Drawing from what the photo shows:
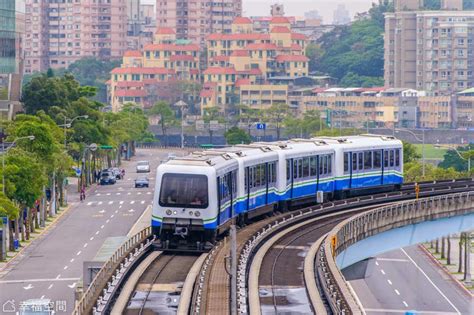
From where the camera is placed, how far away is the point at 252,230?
71.0 m

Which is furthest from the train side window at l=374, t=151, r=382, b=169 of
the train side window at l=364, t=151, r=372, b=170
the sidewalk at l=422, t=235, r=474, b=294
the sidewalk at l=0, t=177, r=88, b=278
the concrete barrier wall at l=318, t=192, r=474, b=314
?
the sidewalk at l=422, t=235, r=474, b=294

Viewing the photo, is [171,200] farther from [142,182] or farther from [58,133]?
[142,182]

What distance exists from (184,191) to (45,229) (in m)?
52.1

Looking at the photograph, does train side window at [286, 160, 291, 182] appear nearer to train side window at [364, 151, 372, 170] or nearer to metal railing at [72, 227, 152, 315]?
train side window at [364, 151, 372, 170]

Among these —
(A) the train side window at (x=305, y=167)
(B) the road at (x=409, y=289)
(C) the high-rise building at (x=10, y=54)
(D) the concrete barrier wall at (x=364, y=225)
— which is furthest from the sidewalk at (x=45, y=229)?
(D) the concrete barrier wall at (x=364, y=225)

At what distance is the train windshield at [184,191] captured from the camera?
62.6 m

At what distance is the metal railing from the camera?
4919cm

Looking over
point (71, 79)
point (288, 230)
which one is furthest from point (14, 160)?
point (71, 79)

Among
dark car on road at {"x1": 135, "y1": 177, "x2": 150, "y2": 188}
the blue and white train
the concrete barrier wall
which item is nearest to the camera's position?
the concrete barrier wall

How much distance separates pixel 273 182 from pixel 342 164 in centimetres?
996

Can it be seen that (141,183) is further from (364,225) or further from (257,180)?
(257,180)

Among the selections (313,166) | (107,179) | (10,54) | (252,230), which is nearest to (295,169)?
(313,166)

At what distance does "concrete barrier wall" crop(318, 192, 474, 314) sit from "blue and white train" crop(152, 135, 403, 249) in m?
4.53

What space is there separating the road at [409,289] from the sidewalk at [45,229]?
22.5 meters
